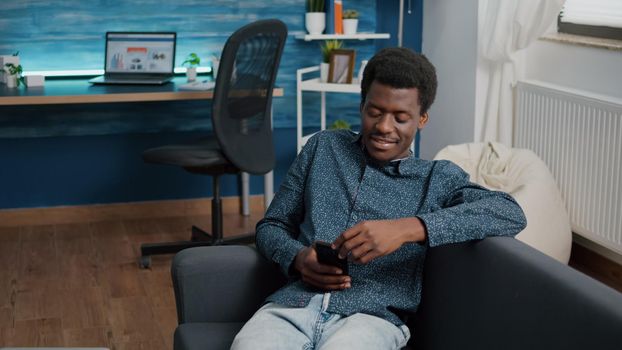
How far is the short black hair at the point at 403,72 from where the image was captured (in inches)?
80.8

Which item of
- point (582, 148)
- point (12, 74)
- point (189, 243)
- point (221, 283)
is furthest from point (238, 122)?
point (221, 283)

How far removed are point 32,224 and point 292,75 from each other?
1530 millimetres

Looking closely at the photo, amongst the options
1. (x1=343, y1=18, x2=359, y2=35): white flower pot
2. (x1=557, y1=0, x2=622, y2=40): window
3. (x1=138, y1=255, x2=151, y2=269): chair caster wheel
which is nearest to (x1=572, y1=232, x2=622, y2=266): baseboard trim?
(x1=557, y1=0, x2=622, y2=40): window

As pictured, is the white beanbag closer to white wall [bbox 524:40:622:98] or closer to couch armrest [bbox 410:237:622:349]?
white wall [bbox 524:40:622:98]

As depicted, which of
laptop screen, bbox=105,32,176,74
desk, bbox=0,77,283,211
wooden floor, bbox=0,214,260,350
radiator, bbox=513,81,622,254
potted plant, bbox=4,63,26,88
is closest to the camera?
wooden floor, bbox=0,214,260,350

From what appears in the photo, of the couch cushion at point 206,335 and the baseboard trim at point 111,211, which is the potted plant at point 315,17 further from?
the couch cushion at point 206,335

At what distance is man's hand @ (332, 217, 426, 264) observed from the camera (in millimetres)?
1896

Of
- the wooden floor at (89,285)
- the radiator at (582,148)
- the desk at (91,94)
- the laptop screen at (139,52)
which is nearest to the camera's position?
the wooden floor at (89,285)

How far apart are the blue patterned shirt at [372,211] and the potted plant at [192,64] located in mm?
2349

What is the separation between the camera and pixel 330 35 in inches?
186

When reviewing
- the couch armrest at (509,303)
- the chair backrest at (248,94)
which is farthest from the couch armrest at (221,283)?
the chair backrest at (248,94)

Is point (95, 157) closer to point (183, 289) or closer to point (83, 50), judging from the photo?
point (83, 50)

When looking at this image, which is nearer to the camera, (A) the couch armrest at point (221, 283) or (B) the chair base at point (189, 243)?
(A) the couch armrest at point (221, 283)

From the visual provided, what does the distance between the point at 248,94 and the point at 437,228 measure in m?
2.20
